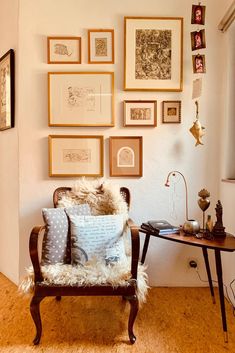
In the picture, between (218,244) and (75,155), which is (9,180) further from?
(218,244)

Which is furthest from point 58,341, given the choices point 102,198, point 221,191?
point 221,191

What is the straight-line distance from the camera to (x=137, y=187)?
2.59 metres

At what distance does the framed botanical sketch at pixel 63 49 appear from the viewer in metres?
2.50

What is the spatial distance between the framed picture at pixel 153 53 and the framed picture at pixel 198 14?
0.60 feet

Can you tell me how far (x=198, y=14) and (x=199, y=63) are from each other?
0.35m

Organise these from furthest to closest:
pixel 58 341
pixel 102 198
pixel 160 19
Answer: pixel 160 19
pixel 102 198
pixel 58 341

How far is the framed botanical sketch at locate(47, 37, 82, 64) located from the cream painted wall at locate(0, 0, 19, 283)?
0.30m

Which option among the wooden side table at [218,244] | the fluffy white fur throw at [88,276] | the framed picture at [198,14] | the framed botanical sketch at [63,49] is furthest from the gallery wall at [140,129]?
the fluffy white fur throw at [88,276]

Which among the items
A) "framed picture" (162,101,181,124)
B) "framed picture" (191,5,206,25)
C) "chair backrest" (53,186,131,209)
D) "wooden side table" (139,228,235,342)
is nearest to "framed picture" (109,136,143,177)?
"chair backrest" (53,186,131,209)

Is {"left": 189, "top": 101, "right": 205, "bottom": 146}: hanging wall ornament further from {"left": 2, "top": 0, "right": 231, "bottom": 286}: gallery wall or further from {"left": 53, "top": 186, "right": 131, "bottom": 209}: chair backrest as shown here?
{"left": 53, "top": 186, "right": 131, "bottom": 209}: chair backrest

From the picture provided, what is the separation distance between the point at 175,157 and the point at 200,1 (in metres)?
1.29

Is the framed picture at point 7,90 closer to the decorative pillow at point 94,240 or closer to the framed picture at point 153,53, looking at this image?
the framed picture at point 153,53

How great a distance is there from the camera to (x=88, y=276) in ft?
5.91

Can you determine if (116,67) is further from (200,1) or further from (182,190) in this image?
(182,190)
